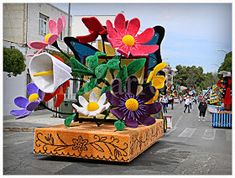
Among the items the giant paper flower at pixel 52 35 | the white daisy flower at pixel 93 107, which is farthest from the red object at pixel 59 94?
the white daisy flower at pixel 93 107

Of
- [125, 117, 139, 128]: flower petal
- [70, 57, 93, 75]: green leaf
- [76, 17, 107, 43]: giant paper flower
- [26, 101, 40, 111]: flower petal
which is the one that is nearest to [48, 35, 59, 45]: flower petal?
[70, 57, 93, 75]: green leaf

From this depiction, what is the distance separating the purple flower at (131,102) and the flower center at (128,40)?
3.30ft

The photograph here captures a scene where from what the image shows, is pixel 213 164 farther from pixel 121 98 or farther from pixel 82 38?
pixel 82 38

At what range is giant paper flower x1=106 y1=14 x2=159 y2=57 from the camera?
928 centimetres

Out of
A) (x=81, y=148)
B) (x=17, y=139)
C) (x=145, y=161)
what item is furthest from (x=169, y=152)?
(x=17, y=139)

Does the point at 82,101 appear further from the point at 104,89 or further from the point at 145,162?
the point at 145,162

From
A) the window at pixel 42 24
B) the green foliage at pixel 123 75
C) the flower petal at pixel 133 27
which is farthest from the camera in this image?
the window at pixel 42 24

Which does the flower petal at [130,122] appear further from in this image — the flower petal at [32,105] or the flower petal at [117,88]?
the flower petal at [32,105]

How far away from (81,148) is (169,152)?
2999 mm

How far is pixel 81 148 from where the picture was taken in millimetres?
8438

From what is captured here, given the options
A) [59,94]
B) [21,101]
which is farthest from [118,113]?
[21,101]

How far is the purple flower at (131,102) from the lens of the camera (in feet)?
28.6

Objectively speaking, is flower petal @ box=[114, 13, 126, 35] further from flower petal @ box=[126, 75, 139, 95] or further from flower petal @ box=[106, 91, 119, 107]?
flower petal @ box=[106, 91, 119, 107]

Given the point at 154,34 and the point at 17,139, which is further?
the point at 17,139
